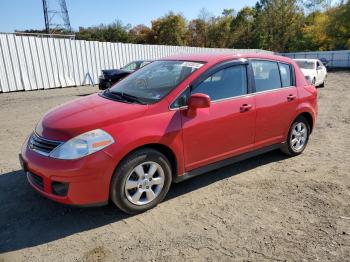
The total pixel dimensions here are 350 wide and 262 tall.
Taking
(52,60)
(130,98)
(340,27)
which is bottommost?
(52,60)

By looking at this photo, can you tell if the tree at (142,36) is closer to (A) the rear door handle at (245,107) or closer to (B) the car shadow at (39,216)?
(A) the rear door handle at (245,107)

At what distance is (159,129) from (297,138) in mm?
2944

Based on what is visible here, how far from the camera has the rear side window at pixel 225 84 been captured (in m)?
4.04

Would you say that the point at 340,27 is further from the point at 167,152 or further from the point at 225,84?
the point at 167,152

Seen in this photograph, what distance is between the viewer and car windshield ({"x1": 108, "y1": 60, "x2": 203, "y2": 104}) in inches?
154

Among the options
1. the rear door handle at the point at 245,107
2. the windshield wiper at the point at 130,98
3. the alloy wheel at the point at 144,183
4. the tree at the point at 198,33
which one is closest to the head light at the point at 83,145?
the alloy wheel at the point at 144,183

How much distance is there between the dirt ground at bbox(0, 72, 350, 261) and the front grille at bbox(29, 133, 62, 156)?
2.51 feet

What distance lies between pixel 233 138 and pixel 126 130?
5.26 feet

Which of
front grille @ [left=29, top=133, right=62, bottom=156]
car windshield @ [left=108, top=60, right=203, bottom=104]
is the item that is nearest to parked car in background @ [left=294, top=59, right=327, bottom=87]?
car windshield @ [left=108, top=60, right=203, bottom=104]

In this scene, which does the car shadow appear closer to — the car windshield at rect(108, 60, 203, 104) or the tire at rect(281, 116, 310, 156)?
the car windshield at rect(108, 60, 203, 104)

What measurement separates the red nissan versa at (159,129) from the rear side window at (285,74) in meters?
0.02

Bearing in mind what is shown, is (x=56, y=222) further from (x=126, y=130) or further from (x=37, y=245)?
(x=126, y=130)

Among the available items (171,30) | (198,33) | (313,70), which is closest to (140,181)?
(313,70)

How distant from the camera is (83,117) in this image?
139 inches
